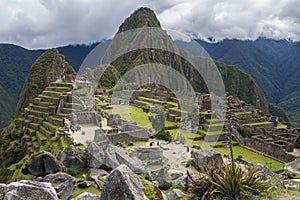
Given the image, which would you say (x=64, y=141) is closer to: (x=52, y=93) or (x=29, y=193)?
(x=29, y=193)

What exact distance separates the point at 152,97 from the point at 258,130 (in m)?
15.8

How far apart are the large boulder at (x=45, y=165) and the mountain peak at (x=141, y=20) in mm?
120056

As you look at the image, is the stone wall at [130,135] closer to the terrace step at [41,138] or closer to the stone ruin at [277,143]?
the terrace step at [41,138]

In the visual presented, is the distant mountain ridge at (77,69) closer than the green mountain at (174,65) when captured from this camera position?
Yes

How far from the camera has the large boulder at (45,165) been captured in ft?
28.1

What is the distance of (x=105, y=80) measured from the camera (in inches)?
2500

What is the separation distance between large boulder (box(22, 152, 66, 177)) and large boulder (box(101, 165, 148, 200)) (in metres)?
4.65

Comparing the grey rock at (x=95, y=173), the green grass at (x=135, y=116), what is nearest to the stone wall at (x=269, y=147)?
the green grass at (x=135, y=116)

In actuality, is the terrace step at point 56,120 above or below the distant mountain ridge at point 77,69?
below

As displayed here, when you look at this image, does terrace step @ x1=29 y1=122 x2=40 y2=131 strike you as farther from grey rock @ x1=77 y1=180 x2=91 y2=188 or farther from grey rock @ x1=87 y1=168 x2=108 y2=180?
grey rock @ x1=77 y1=180 x2=91 y2=188

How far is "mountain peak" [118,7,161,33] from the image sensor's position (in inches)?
5069

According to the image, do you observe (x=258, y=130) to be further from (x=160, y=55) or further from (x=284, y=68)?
(x=284, y=68)

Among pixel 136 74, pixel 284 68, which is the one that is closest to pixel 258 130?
pixel 136 74

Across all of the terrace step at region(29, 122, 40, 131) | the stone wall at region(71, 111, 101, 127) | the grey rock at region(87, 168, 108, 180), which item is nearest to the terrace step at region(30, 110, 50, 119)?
the terrace step at region(29, 122, 40, 131)
